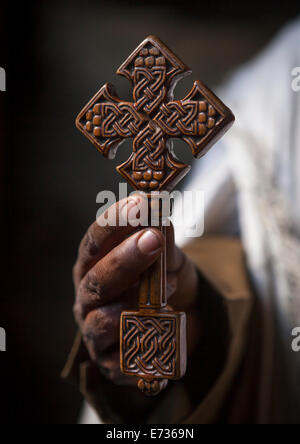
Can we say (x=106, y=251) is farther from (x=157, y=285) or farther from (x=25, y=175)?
(x=25, y=175)

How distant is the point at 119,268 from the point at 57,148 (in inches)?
39.8

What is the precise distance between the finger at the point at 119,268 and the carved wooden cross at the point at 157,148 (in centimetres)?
3

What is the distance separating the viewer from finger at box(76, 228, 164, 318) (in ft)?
1.93

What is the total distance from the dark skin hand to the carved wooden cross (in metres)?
0.03

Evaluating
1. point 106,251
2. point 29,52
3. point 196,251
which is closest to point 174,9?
point 29,52

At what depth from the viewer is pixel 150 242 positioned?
0.58m

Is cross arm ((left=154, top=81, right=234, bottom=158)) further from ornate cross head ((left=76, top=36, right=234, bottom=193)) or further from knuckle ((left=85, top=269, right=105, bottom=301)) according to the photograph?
knuckle ((left=85, top=269, right=105, bottom=301))

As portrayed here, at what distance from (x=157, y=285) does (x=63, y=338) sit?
3.39 ft

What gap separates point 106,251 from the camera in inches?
27.4

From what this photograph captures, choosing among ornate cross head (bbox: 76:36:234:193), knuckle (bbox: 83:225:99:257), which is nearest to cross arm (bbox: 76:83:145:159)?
ornate cross head (bbox: 76:36:234:193)
